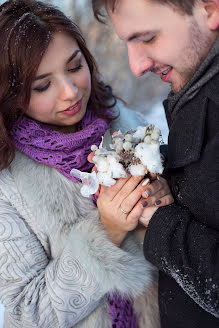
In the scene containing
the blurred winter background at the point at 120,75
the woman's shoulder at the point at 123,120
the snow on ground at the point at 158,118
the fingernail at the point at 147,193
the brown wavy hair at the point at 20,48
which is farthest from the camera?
the blurred winter background at the point at 120,75

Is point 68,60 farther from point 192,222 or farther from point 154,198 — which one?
→ point 192,222

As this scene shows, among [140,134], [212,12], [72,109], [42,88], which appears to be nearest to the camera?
[212,12]

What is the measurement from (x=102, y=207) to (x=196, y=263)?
1.50 feet

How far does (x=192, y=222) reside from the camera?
1176 millimetres

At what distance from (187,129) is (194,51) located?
0.25 m

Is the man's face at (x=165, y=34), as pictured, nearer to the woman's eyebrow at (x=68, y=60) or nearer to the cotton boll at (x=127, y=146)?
the cotton boll at (x=127, y=146)

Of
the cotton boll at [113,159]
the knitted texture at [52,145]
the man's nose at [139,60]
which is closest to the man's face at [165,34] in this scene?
the man's nose at [139,60]

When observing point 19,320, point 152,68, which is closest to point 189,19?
point 152,68

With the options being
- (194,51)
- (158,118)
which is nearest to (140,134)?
(194,51)

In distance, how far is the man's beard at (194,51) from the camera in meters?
1.06

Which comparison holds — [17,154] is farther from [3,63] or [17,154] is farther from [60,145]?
[3,63]

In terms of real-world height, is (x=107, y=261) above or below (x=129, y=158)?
below

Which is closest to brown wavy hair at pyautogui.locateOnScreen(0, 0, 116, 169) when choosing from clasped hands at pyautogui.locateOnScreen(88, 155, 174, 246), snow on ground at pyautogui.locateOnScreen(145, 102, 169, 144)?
clasped hands at pyautogui.locateOnScreen(88, 155, 174, 246)

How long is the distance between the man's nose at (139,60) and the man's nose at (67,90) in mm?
433
